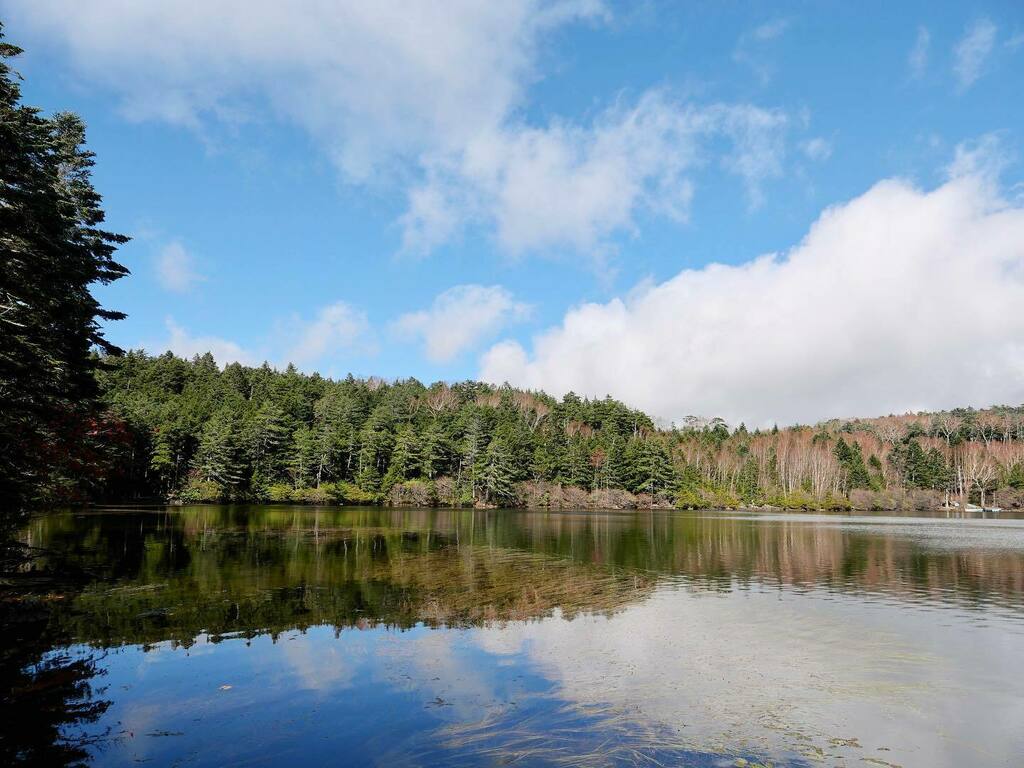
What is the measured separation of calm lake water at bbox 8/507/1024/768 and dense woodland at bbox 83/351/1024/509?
63753 millimetres

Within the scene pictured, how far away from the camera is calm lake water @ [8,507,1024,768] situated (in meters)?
9.73

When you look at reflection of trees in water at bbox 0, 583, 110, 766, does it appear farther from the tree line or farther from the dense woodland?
the dense woodland

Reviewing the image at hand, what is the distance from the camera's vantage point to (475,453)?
110m

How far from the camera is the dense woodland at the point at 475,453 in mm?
91562

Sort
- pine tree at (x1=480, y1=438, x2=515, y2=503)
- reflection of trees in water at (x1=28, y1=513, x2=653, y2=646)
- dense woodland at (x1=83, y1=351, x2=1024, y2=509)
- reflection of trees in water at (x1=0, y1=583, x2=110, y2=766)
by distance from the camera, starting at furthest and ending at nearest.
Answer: pine tree at (x1=480, y1=438, x2=515, y2=503)
dense woodland at (x1=83, y1=351, x2=1024, y2=509)
reflection of trees in water at (x1=28, y1=513, x2=653, y2=646)
reflection of trees in water at (x1=0, y1=583, x2=110, y2=766)

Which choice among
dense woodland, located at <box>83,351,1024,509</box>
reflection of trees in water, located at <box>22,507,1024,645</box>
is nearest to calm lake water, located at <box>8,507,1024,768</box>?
reflection of trees in water, located at <box>22,507,1024,645</box>

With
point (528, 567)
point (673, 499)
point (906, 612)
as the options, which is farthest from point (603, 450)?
point (906, 612)

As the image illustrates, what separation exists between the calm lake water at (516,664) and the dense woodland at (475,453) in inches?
2510

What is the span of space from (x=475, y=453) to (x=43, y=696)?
99172 millimetres

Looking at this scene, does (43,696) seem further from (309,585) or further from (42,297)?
(42,297)

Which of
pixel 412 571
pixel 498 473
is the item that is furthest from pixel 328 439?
pixel 412 571

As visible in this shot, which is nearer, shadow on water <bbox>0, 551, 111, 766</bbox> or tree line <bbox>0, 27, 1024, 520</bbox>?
shadow on water <bbox>0, 551, 111, 766</bbox>

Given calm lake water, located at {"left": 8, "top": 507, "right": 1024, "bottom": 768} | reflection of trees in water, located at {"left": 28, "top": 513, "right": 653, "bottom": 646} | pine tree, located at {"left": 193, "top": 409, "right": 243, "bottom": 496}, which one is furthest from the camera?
pine tree, located at {"left": 193, "top": 409, "right": 243, "bottom": 496}

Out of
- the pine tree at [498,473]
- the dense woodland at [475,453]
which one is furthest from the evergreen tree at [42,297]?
the pine tree at [498,473]
